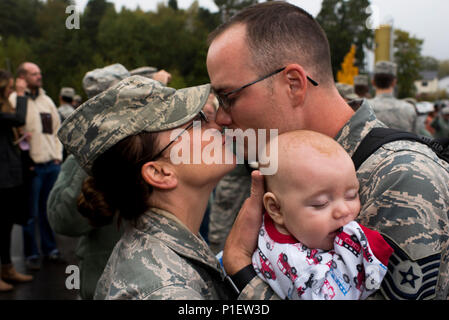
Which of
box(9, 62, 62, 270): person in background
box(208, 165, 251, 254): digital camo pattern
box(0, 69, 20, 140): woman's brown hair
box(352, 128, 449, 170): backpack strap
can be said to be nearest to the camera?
box(352, 128, 449, 170): backpack strap

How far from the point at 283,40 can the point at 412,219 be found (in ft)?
3.28

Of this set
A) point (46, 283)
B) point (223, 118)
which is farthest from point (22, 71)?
point (223, 118)

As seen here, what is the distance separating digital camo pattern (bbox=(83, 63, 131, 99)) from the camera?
3.24 m

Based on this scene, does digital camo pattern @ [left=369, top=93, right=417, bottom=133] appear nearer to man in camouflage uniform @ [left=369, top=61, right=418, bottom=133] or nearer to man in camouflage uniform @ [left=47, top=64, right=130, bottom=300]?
man in camouflage uniform @ [left=369, top=61, right=418, bottom=133]

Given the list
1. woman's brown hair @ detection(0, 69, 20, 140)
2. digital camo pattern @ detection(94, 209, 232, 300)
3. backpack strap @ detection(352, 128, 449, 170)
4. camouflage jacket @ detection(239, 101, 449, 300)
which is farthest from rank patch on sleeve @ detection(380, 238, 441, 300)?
woman's brown hair @ detection(0, 69, 20, 140)

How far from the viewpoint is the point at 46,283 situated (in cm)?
506

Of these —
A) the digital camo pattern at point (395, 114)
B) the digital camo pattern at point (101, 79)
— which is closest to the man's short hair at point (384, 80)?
the digital camo pattern at point (395, 114)

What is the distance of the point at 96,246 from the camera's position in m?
2.67

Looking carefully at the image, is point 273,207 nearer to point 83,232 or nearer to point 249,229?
point 249,229

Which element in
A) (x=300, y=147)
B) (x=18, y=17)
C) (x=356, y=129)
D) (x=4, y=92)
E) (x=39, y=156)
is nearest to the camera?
(x=300, y=147)

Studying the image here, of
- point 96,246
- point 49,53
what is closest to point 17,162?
point 49,53

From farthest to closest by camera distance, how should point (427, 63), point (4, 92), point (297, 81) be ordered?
point (427, 63) → point (4, 92) → point (297, 81)

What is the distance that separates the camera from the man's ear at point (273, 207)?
155cm

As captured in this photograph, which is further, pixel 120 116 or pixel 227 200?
pixel 227 200
